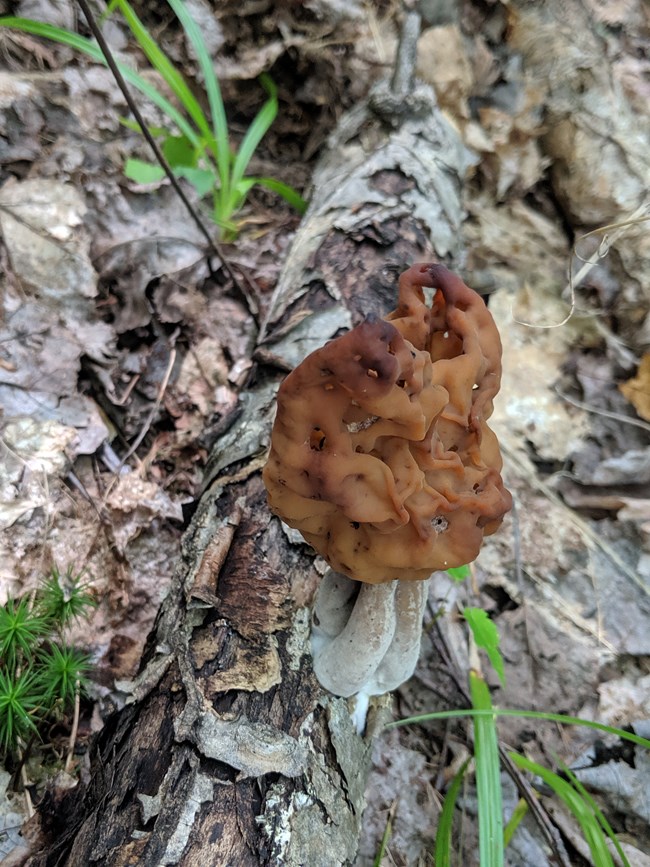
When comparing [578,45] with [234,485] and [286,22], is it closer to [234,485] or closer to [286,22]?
[286,22]

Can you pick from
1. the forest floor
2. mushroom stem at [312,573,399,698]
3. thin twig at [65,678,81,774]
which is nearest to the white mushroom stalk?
mushroom stem at [312,573,399,698]

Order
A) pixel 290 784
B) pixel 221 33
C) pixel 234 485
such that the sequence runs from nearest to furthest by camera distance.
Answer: pixel 290 784 → pixel 234 485 → pixel 221 33

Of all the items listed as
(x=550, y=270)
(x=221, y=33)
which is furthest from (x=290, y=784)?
(x=221, y=33)

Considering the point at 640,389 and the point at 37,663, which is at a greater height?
the point at 37,663

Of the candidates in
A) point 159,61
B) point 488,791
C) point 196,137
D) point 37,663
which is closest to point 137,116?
point 159,61

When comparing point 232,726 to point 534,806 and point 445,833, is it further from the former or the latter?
point 534,806

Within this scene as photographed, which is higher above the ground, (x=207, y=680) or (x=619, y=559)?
(x=207, y=680)
